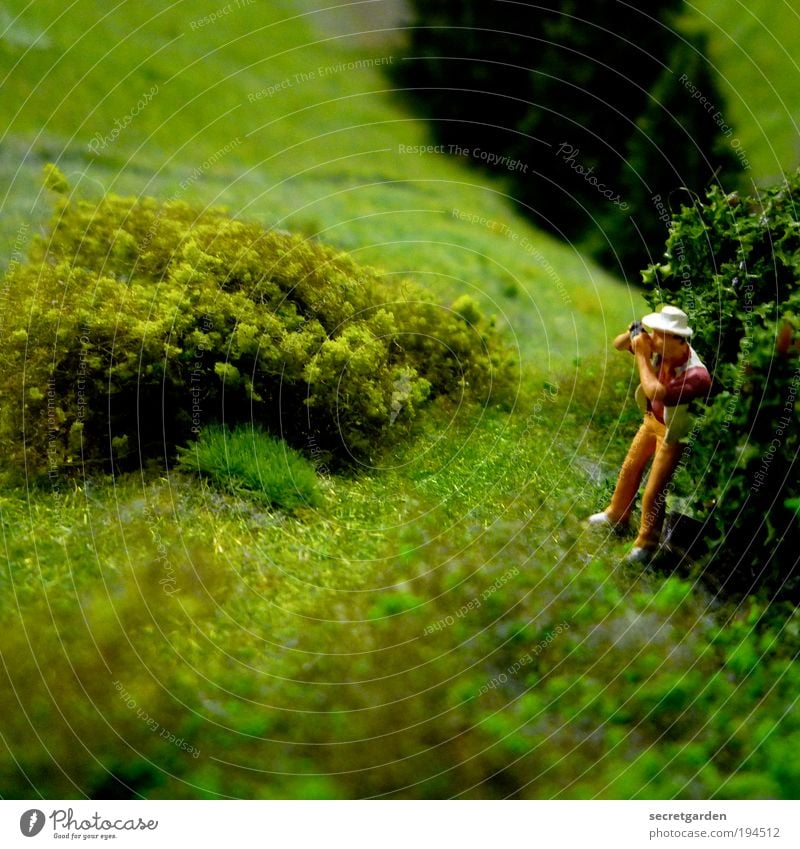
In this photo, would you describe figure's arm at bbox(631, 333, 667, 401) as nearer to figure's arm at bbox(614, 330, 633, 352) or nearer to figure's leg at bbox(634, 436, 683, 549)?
figure's arm at bbox(614, 330, 633, 352)

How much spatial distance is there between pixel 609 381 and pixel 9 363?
5.22 m

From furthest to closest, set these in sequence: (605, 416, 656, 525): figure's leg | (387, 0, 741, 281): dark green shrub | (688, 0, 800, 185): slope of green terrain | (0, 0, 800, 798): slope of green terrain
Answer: (688, 0, 800, 185): slope of green terrain, (387, 0, 741, 281): dark green shrub, (605, 416, 656, 525): figure's leg, (0, 0, 800, 798): slope of green terrain

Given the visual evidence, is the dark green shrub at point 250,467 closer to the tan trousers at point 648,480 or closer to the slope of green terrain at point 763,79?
the tan trousers at point 648,480

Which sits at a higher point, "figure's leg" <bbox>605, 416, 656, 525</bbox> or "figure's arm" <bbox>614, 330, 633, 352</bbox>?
"figure's arm" <bbox>614, 330, 633, 352</bbox>

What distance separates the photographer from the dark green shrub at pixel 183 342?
6.22m

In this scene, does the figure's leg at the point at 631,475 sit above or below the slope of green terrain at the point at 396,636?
above

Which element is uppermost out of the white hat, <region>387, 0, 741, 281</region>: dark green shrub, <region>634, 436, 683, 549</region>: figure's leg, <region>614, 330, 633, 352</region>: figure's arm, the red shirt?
<region>387, 0, 741, 281</region>: dark green shrub

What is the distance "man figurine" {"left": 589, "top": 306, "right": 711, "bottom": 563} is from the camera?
5.49 m

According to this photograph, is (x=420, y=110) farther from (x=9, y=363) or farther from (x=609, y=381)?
(x=9, y=363)

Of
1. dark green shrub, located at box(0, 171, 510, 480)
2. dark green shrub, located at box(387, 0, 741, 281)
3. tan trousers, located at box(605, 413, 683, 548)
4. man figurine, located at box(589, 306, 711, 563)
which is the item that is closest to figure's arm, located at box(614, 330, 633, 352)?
man figurine, located at box(589, 306, 711, 563)

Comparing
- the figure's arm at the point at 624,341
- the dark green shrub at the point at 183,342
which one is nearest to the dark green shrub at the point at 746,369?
the figure's arm at the point at 624,341

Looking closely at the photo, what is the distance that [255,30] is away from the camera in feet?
37.3

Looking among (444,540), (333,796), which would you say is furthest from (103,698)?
(444,540)

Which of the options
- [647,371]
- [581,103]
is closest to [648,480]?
[647,371]
